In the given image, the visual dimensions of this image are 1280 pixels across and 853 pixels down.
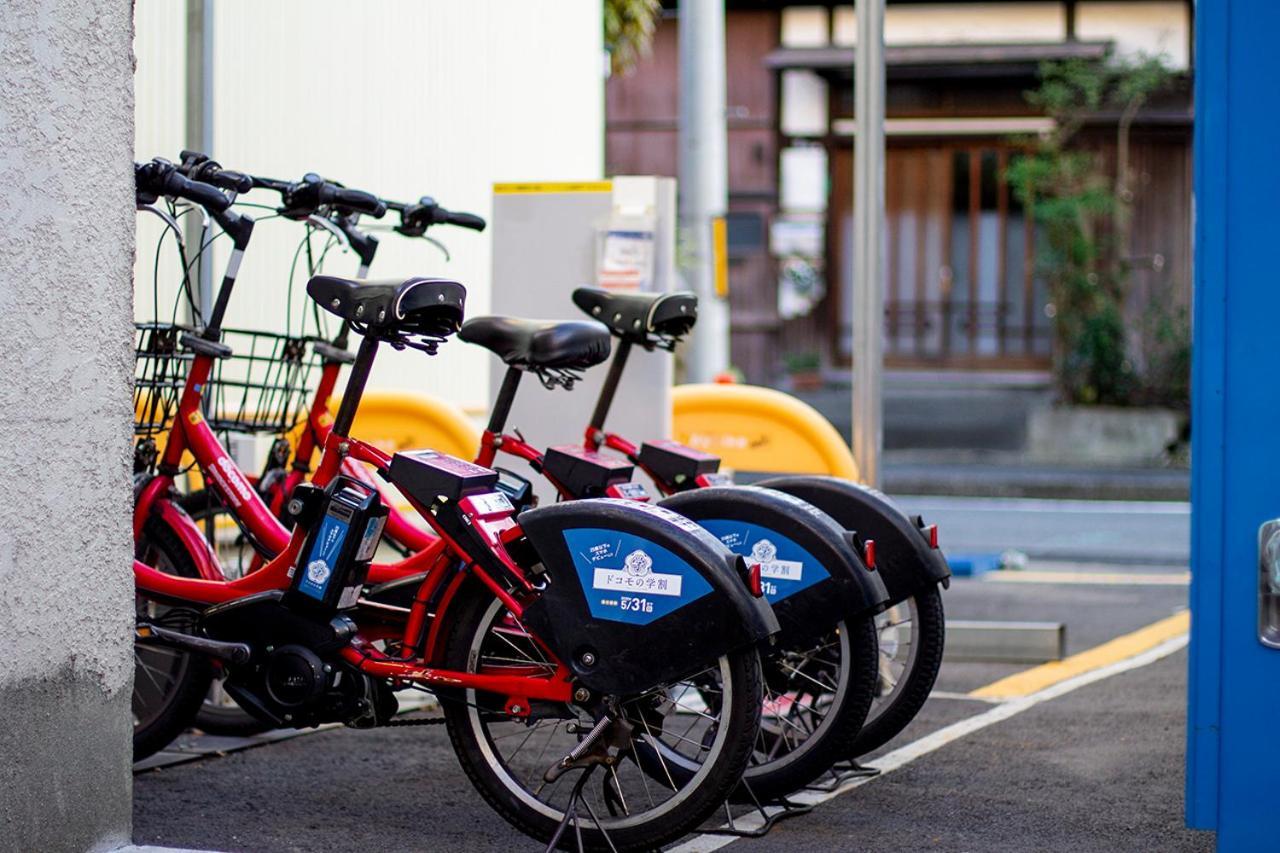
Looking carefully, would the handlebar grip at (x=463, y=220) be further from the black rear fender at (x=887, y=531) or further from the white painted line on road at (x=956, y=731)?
the white painted line on road at (x=956, y=731)

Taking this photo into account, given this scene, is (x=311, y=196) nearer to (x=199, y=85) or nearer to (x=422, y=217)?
(x=422, y=217)

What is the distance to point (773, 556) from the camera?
4.70 metres

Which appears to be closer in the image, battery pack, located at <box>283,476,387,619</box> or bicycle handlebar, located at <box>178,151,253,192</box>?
battery pack, located at <box>283,476,387,619</box>

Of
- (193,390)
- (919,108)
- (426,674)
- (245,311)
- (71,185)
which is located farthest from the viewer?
(919,108)

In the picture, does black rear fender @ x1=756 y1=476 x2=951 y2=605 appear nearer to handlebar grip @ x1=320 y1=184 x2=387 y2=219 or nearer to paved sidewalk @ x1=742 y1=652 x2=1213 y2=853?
paved sidewalk @ x1=742 y1=652 x2=1213 y2=853

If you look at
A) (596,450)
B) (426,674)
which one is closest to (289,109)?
(596,450)

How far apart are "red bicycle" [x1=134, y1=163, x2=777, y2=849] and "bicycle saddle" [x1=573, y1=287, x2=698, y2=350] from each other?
0.71 meters

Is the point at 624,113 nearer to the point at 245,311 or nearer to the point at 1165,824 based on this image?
the point at 245,311

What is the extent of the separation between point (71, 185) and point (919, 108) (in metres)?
19.3

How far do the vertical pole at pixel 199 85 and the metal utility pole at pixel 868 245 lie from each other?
225cm

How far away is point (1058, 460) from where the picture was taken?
61.5ft

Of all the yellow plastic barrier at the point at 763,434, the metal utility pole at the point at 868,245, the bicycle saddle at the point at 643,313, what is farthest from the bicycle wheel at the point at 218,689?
the metal utility pole at the point at 868,245

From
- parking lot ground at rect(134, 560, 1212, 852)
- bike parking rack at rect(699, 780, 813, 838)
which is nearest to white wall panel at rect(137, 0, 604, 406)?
parking lot ground at rect(134, 560, 1212, 852)

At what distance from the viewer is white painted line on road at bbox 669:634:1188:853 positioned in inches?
177
